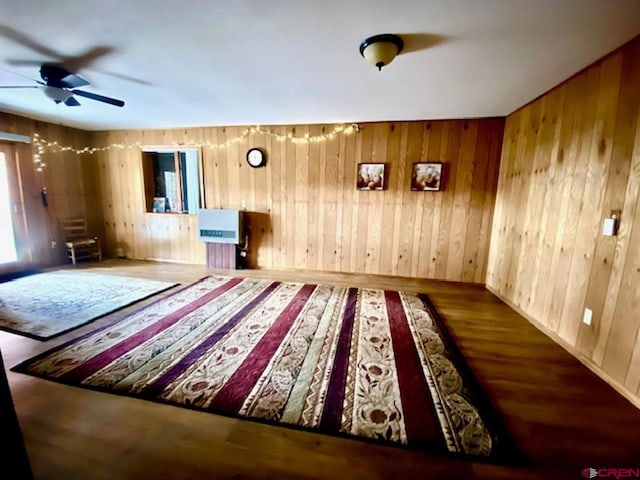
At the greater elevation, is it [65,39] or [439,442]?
[65,39]

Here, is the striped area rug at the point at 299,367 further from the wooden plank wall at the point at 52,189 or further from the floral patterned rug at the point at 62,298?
the wooden plank wall at the point at 52,189

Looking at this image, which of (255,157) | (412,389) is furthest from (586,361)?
(255,157)

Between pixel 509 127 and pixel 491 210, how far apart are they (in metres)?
1.11

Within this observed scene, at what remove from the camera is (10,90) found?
10.1 feet

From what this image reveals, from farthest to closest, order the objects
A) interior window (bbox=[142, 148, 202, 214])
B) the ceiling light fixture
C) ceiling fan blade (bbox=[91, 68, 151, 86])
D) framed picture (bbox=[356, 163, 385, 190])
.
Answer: interior window (bbox=[142, 148, 202, 214]) → framed picture (bbox=[356, 163, 385, 190]) → ceiling fan blade (bbox=[91, 68, 151, 86]) → the ceiling light fixture

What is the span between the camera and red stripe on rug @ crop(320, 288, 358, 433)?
5.02 feet

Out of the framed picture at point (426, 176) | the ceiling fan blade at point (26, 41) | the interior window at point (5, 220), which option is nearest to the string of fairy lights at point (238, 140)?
the interior window at point (5, 220)

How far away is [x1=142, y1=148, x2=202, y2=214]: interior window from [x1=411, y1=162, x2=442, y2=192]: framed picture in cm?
359

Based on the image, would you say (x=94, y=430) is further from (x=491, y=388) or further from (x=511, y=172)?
(x=511, y=172)

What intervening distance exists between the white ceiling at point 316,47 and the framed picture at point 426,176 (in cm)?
88

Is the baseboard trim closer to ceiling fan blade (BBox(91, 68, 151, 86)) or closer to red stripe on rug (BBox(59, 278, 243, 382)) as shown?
red stripe on rug (BBox(59, 278, 243, 382))

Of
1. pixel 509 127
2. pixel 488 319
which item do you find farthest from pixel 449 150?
pixel 488 319

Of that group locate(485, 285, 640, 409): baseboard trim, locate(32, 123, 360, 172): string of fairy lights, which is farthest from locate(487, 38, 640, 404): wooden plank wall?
locate(32, 123, 360, 172): string of fairy lights

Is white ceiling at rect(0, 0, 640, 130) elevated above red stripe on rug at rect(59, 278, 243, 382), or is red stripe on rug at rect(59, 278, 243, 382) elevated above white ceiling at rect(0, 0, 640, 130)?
white ceiling at rect(0, 0, 640, 130)
